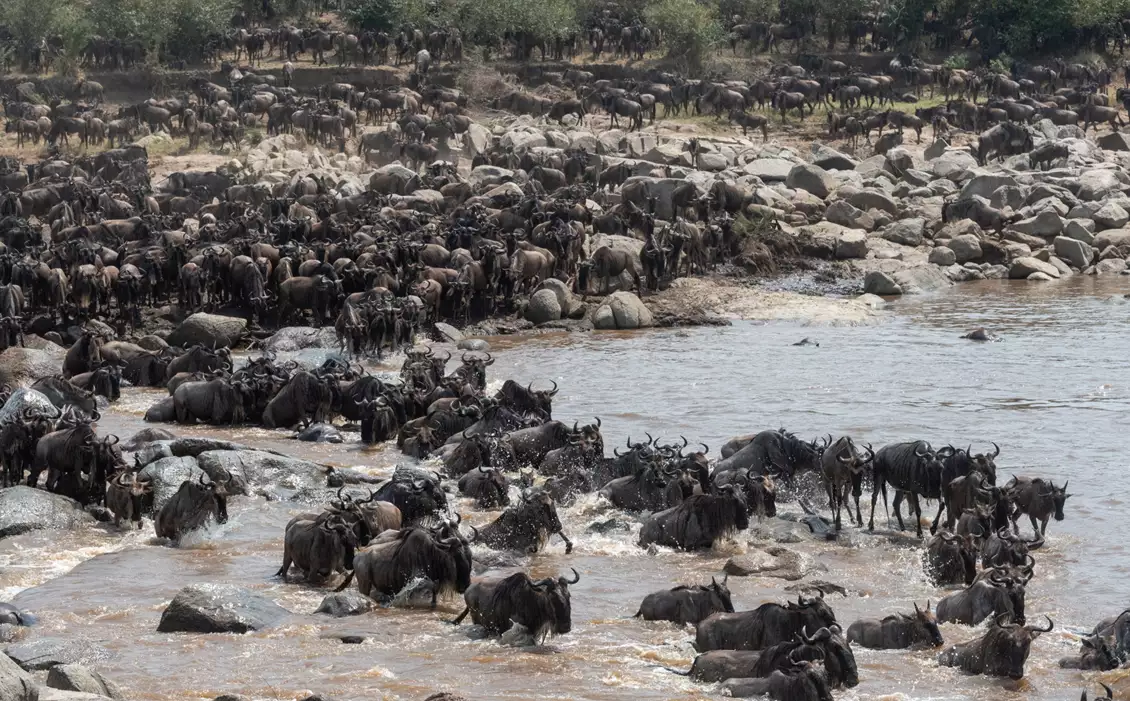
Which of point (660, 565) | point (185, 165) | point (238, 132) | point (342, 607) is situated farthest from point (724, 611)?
point (238, 132)

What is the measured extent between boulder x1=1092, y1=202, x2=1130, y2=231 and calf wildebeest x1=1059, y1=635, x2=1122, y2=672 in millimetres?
24956

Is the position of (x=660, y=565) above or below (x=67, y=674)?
below

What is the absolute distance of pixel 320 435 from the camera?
684 inches

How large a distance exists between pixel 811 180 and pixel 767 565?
2370 cm

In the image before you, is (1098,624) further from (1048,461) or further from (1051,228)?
(1051,228)

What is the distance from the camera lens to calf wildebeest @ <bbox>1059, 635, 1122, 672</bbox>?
9.55 meters

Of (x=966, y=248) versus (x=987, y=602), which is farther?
(x=966, y=248)

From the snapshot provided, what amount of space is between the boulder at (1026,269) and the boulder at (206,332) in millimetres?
15908

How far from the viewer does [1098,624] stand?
1045 cm

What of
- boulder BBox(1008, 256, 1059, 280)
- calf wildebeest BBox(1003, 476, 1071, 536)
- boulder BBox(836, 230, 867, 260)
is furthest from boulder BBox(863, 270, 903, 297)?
calf wildebeest BBox(1003, 476, 1071, 536)

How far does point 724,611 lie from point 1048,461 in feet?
24.3

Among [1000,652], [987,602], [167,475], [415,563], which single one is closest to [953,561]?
[987,602]

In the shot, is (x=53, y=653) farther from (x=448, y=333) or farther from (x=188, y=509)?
(x=448, y=333)

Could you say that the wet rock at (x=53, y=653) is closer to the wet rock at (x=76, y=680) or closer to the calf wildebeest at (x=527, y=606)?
the wet rock at (x=76, y=680)
